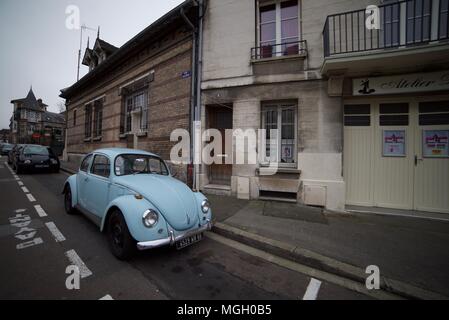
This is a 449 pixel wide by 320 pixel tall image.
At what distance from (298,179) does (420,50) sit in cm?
375

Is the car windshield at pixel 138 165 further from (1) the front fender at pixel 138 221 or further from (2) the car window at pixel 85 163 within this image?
(2) the car window at pixel 85 163

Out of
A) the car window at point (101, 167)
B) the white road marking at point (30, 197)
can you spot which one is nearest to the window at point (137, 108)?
the white road marking at point (30, 197)

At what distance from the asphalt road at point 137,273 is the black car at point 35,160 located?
8697 millimetres

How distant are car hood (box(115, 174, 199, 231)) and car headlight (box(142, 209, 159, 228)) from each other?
0.11 meters

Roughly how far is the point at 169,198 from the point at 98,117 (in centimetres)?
1307

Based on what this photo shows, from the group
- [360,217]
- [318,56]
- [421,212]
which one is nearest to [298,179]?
[360,217]

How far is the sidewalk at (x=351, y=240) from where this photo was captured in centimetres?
260

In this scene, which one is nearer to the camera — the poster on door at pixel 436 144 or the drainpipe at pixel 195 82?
the poster on door at pixel 436 144

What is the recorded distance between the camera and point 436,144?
5.00m

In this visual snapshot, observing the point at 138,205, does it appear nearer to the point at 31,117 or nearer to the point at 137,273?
the point at 137,273

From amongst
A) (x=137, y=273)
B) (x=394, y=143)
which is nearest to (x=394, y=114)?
(x=394, y=143)

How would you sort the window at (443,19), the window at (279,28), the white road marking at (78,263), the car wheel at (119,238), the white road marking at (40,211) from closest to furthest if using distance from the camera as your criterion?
the white road marking at (78,263), the car wheel at (119,238), the white road marking at (40,211), the window at (443,19), the window at (279,28)

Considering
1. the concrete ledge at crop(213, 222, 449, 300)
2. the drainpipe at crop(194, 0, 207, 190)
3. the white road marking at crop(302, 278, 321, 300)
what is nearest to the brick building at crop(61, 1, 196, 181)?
the drainpipe at crop(194, 0, 207, 190)
